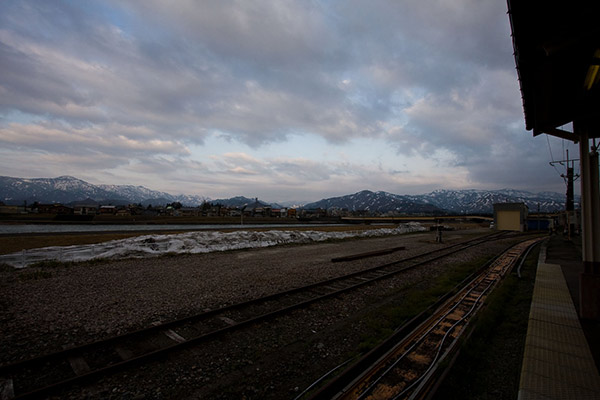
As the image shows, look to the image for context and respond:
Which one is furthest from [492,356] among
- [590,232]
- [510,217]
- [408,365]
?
[510,217]

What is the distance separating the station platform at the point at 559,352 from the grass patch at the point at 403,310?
250cm

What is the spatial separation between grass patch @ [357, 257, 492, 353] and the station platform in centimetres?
250

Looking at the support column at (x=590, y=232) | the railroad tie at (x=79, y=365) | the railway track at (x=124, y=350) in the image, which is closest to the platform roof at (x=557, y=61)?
the support column at (x=590, y=232)

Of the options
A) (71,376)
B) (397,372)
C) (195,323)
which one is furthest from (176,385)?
(397,372)

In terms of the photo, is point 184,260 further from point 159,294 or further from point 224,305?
point 224,305

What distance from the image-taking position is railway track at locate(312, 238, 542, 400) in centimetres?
425

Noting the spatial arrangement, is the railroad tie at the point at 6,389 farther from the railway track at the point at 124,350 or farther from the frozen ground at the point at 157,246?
the frozen ground at the point at 157,246

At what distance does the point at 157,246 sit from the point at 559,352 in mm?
21502

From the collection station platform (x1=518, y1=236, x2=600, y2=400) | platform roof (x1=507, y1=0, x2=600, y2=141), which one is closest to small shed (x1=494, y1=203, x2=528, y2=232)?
station platform (x1=518, y1=236, x2=600, y2=400)

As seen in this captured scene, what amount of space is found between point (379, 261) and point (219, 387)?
14065 mm

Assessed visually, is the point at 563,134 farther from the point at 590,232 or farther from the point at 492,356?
the point at 492,356

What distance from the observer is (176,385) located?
4.67m

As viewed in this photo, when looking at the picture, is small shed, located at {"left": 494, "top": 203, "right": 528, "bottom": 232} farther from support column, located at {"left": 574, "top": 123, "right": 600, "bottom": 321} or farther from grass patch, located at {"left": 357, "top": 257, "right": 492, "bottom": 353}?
support column, located at {"left": 574, "top": 123, "right": 600, "bottom": 321}

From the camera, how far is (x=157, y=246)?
2019 centimetres
